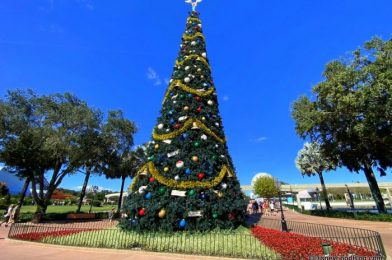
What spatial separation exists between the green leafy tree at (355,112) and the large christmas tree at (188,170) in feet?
38.0

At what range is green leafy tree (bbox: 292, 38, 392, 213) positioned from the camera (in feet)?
60.0

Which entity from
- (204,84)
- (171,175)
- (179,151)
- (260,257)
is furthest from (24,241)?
(204,84)

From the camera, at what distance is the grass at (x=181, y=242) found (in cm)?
817

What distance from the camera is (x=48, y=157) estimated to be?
979 inches

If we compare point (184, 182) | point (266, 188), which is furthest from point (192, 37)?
point (266, 188)

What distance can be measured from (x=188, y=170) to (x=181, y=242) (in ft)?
10.7

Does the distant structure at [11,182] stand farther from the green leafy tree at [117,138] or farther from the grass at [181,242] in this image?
the grass at [181,242]

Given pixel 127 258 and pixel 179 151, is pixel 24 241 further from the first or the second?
pixel 179 151

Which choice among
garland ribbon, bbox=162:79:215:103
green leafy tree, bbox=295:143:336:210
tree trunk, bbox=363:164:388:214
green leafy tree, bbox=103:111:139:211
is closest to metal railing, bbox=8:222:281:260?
garland ribbon, bbox=162:79:215:103

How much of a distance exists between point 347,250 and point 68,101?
83.9ft

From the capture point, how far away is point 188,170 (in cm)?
1159

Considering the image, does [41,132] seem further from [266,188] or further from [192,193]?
[266,188]

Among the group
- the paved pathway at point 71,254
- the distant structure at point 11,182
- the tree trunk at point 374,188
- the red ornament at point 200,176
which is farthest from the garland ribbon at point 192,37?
the distant structure at point 11,182

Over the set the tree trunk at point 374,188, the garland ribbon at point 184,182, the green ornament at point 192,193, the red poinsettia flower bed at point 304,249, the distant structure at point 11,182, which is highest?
the distant structure at point 11,182
